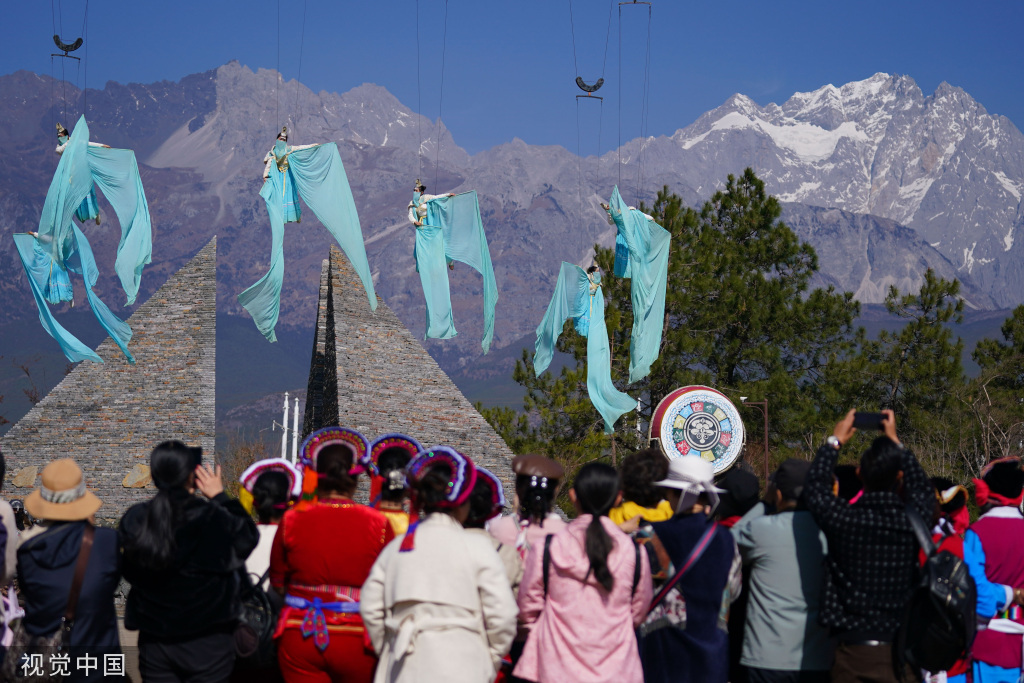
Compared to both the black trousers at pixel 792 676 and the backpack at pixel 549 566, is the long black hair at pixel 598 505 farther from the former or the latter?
the black trousers at pixel 792 676

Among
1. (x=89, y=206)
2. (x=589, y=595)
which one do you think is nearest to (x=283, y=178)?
(x=89, y=206)

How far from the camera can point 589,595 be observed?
464 cm

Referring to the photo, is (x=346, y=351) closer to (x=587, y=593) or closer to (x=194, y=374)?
(x=194, y=374)

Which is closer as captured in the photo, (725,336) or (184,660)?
(184,660)

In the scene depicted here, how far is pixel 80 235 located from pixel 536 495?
36.9 feet

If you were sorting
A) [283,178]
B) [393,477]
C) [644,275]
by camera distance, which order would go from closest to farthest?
1. [393,477]
2. [283,178]
3. [644,275]

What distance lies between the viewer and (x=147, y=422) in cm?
2162

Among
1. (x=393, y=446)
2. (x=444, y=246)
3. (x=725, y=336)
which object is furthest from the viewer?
(x=725, y=336)

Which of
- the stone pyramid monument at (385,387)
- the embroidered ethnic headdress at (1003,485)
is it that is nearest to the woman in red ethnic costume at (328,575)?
the embroidered ethnic headdress at (1003,485)

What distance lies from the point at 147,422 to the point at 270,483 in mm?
17282

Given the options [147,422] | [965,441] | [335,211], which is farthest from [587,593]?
[965,441]

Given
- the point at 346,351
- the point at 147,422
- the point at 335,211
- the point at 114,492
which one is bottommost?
the point at 114,492

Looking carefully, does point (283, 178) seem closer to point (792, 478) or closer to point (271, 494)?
point (271, 494)

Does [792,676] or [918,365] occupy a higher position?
[918,365]
